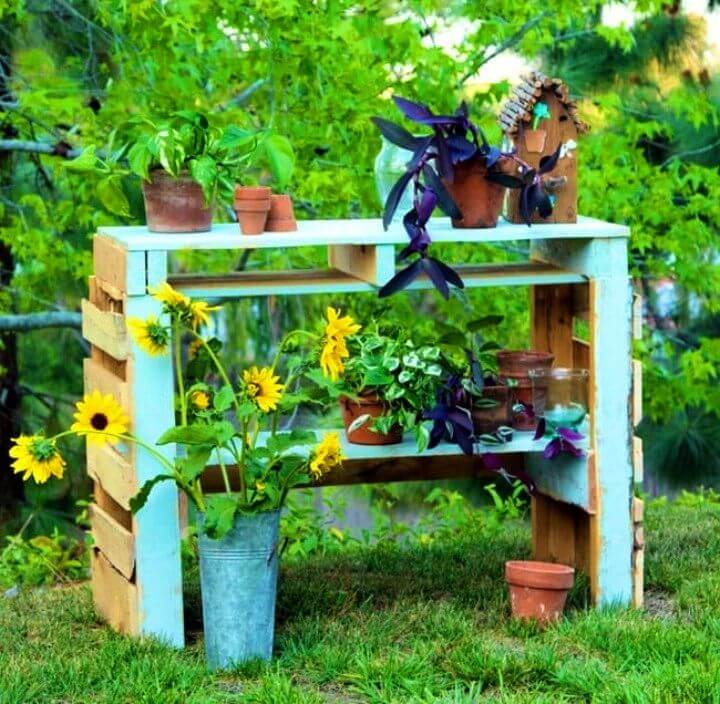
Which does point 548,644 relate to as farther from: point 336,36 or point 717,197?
point 717,197

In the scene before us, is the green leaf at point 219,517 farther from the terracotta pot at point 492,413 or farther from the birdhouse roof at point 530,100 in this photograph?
the birdhouse roof at point 530,100

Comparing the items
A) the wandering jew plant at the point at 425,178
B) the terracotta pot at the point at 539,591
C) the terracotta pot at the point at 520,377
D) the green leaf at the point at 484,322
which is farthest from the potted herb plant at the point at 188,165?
the terracotta pot at the point at 539,591

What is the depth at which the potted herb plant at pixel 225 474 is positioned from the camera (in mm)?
3801

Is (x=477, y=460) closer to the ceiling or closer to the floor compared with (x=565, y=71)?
closer to the floor

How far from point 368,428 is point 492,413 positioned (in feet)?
1.34

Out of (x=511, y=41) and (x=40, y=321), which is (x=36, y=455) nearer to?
(x=40, y=321)

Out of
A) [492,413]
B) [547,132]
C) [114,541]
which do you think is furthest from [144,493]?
[547,132]

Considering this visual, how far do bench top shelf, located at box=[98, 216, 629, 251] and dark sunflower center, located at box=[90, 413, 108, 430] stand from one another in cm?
46

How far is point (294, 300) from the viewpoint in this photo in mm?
8281

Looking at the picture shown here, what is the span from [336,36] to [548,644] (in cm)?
295

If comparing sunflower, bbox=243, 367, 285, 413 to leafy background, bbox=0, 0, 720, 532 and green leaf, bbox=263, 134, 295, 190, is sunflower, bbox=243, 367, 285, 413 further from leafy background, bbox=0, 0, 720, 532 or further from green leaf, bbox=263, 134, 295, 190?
leafy background, bbox=0, 0, 720, 532

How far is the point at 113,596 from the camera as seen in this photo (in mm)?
4328

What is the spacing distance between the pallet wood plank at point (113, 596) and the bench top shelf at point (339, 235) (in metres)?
0.96

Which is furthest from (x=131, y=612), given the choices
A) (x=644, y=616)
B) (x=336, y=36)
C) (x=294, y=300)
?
(x=294, y=300)
